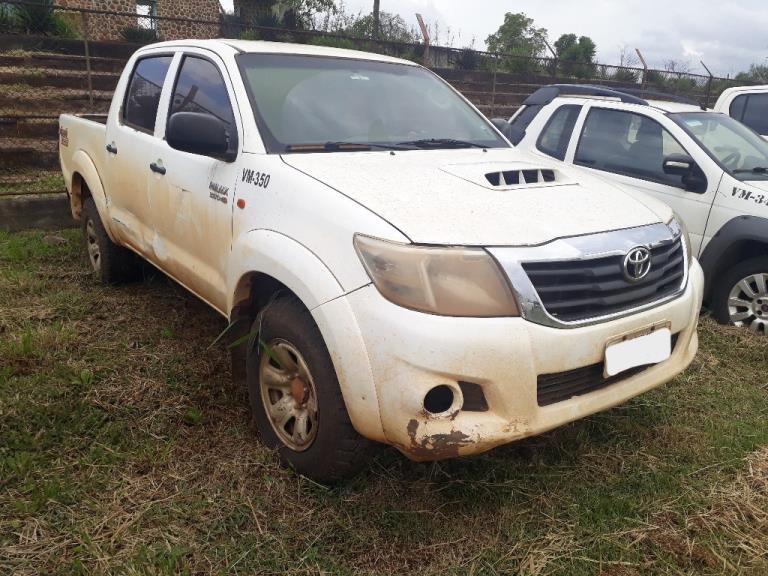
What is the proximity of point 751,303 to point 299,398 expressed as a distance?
134 inches

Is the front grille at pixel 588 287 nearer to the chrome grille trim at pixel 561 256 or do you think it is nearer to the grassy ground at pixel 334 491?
the chrome grille trim at pixel 561 256

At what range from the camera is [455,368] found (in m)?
2.01

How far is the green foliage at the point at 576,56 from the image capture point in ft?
49.2

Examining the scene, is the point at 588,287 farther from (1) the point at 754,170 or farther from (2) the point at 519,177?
(1) the point at 754,170

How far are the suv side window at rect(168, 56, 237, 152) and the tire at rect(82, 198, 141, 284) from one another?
4.72ft

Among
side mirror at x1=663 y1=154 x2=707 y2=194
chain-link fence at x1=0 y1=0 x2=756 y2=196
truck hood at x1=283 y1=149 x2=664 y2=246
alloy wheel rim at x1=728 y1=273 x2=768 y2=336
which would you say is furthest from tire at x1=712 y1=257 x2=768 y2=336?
chain-link fence at x1=0 y1=0 x2=756 y2=196

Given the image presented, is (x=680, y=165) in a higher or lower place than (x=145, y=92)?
lower

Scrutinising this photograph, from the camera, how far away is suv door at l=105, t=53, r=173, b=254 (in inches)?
146

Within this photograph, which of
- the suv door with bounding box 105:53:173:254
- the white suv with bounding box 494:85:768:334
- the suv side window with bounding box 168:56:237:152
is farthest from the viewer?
the white suv with bounding box 494:85:768:334

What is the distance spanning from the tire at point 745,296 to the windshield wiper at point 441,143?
227 centimetres

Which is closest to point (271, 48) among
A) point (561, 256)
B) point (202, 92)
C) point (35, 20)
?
point (202, 92)

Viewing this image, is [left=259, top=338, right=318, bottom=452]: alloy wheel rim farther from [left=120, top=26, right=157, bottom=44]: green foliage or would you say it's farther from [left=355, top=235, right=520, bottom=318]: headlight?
[left=120, top=26, right=157, bottom=44]: green foliage

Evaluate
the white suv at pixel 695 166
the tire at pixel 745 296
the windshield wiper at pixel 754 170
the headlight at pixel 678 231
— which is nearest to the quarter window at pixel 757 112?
the white suv at pixel 695 166

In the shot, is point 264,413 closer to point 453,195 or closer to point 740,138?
point 453,195
